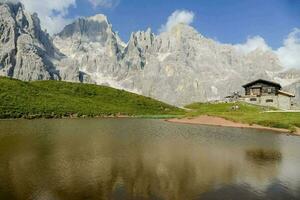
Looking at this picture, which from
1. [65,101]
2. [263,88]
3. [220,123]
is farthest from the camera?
[263,88]

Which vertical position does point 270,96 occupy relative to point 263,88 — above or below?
below

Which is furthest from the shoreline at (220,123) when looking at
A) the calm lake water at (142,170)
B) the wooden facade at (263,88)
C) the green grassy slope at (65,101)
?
the wooden facade at (263,88)

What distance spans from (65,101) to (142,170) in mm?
102119

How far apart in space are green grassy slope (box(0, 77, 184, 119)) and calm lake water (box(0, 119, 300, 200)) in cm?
6355

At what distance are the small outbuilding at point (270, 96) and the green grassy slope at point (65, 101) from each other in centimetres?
3172

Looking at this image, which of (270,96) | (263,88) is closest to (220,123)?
(270,96)

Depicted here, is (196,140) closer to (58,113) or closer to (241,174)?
(241,174)

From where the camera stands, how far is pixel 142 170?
30078mm

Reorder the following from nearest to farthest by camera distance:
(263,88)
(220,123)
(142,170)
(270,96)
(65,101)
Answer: (142,170) → (220,123) → (65,101) → (270,96) → (263,88)

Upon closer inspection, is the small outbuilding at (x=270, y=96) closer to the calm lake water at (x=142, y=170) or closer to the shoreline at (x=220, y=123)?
the shoreline at (x=220, y=123)

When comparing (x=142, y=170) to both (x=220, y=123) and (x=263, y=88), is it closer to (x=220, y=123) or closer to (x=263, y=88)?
(x=220, y=123)

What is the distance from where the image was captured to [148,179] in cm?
2706

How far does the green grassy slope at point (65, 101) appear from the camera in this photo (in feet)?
355

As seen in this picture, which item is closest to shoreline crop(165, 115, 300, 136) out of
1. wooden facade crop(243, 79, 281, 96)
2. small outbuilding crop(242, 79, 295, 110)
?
small outbuilding crop(242, 79, 295, 110)
